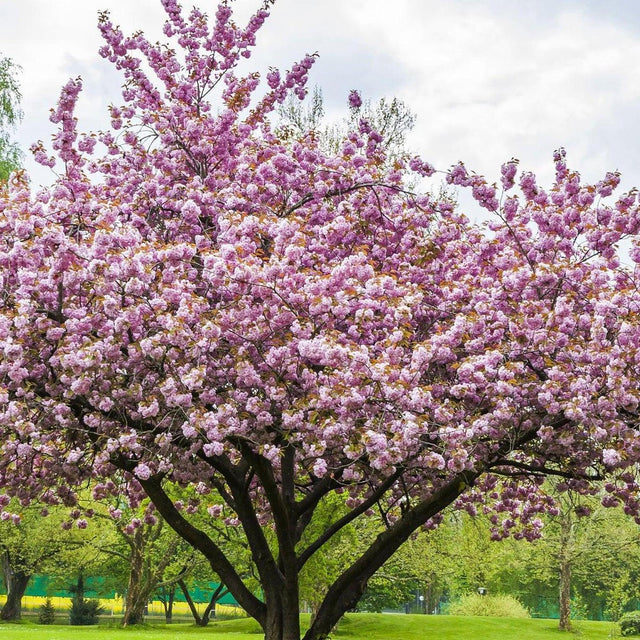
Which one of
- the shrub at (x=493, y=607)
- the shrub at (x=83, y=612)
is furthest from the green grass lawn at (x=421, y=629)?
the shrub at (x=83, y=612)

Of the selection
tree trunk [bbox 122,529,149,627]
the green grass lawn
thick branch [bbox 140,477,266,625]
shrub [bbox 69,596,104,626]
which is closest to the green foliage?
shrub [bbox 69,596,104,626]

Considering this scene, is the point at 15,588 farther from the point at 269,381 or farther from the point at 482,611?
the point at 269,381

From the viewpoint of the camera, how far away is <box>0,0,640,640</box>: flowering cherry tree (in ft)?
26.7

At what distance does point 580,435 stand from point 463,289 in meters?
2.49

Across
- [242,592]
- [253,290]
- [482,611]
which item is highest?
[253,290]

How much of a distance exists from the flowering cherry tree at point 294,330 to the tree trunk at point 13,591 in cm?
3390

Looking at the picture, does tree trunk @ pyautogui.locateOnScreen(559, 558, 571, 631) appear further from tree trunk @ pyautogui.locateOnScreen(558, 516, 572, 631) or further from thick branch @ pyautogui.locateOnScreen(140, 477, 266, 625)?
thick branch @ pyautogui.locateOnScreen(140, 477, 266, 625)

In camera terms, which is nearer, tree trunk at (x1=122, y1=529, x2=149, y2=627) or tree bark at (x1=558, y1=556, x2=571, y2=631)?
tree trunk at (x1=122, y1=529, x2=149, y2=627)

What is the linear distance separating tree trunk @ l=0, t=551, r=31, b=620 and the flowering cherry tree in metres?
33.9

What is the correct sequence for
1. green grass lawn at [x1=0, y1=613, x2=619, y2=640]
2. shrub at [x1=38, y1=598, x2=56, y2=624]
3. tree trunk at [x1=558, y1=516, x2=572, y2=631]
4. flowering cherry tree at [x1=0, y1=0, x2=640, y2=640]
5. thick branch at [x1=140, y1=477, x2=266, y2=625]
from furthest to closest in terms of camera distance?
1. shrub at [x1=38, y1=598, x2=56, y2=624]
2. tree trunk at [x1=558, y1=516, x2=572, y2=631]
3. green grass lawn at [x1=0, y1=613, x2=619, y2=640]
4. thick branch at [x1=140, y1=477, x2=266, y2=625]
5. flowering cherry tree at [x1=0, y1=0, x2=640, y2=640]

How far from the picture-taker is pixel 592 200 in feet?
34.8

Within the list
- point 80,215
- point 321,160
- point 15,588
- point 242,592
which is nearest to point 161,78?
point 321,160

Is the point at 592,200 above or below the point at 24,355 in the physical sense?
above

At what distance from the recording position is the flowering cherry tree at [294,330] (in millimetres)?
8125
